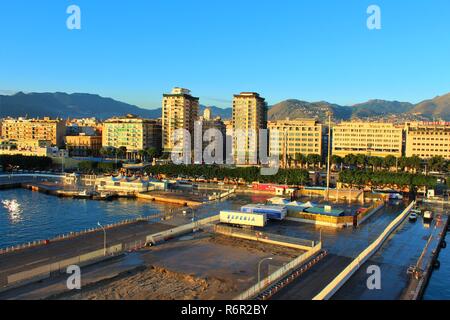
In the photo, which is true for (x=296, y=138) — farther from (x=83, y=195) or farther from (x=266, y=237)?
(x=266, y=237)

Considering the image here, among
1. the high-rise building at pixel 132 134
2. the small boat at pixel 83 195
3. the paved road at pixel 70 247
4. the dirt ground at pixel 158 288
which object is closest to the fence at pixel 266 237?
the paved road at pixel 70 247

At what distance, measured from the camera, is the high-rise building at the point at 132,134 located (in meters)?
98.3

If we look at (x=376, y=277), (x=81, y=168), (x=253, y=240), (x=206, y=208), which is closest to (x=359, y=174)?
(x=206, y=208)

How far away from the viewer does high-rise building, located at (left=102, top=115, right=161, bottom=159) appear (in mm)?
Answer: 98312

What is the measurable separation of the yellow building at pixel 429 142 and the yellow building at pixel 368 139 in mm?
3240

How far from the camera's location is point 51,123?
106875 mm

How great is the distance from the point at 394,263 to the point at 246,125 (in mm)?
66869

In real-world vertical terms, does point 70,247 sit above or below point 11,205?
below

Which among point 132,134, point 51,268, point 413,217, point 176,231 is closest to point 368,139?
point 132,134

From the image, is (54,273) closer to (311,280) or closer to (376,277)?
(311,280)

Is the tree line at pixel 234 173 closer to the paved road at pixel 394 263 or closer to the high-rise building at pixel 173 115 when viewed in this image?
the paved road at pixel 394 263

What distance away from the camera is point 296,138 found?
86.0 metres

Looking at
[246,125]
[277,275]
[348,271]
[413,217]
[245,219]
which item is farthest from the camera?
[246,125]

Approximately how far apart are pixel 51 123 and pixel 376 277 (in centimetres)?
10155
